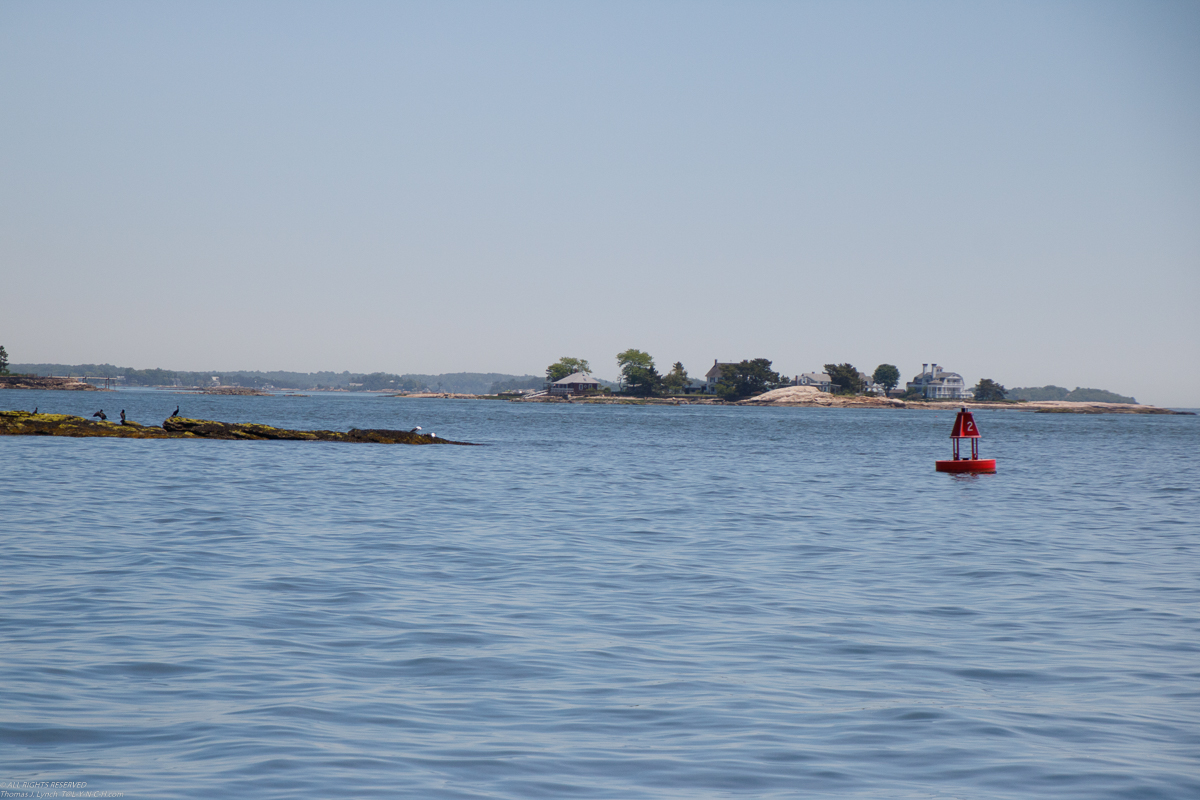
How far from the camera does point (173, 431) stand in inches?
2110

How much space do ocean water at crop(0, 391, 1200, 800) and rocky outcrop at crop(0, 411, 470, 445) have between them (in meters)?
29.8

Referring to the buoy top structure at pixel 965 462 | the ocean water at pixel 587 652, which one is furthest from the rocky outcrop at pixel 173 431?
the ocean water at pixel 587 652

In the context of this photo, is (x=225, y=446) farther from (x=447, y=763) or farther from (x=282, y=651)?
(x=447, y=763)

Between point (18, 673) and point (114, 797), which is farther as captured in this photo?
point (18, 673)

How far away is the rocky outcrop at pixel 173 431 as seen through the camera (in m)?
51.7

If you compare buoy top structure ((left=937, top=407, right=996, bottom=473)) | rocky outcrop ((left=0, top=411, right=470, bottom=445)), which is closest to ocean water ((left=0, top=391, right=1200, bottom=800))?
buoy top structure ((left=937, top=407, right=996, bottom=473))

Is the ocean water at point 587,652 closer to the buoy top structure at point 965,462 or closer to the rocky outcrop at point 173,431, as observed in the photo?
the buoy top structure at point 965,462

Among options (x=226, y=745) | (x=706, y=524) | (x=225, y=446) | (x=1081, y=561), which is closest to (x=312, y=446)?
(x=225, y=446)

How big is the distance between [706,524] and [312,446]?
34042 mm

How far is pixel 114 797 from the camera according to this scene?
19.8 feet

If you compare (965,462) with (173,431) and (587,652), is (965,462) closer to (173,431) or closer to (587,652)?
(587,652)

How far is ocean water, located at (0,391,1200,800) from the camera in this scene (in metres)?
6.75

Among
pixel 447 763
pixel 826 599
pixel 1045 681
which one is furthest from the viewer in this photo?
pixel 826 599

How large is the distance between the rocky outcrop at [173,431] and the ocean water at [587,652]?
1173 inches
